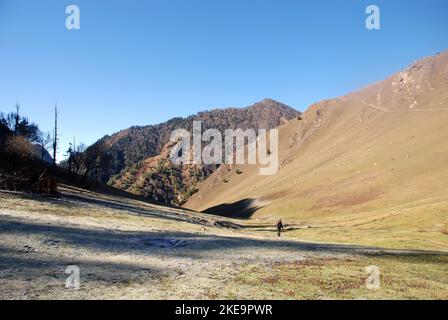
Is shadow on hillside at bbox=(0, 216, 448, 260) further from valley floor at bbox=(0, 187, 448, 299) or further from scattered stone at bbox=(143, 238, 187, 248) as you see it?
scattered stone at bbox=(143, 238, 187, 248)

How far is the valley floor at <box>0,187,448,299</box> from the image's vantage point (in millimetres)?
14781

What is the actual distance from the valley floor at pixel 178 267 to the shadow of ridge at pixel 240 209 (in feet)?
270

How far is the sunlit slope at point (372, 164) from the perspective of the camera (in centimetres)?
6650

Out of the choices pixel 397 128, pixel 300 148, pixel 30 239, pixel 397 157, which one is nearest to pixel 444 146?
pixel 397 157

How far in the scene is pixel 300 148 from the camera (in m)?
173

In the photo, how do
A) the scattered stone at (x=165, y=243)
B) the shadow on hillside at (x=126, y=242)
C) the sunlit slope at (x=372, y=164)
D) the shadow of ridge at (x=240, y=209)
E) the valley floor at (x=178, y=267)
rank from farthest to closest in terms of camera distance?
1. the shadow of ridge at (x=240, y=209)
2. the sunlit slope at (x=372, y=164)
3. the scattered stone at (x=165, y=243)
4. the shadow on hillside at (x=126, y=242)
5. the valley floor at (x=178, y=267)

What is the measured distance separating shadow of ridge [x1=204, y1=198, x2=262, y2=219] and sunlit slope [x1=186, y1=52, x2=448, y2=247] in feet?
4.48

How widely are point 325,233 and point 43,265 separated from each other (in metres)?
44.5

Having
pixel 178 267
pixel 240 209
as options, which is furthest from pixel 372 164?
pixel 178 267

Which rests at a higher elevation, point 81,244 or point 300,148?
point 300,148

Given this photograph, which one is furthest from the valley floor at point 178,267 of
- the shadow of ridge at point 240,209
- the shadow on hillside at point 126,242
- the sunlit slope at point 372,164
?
the shadow of ridge at point 240,209

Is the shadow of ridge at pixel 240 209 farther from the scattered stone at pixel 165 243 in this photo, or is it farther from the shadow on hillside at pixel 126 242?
the scattered stone at pixel 165 243

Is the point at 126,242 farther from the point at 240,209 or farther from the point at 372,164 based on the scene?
the point at 240,209
